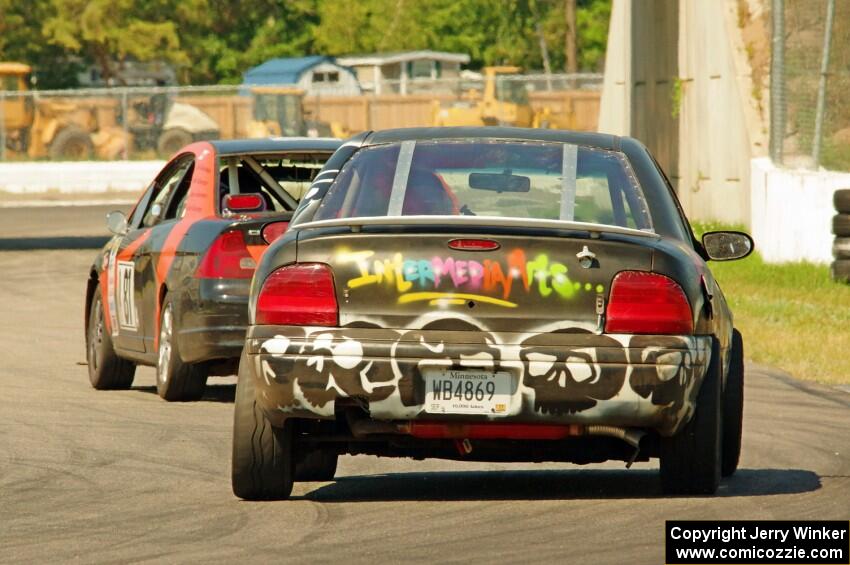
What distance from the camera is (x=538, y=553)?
21.4 ft

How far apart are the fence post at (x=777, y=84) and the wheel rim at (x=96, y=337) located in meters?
11.9

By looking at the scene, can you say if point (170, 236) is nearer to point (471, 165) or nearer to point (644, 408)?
point (471, 165)

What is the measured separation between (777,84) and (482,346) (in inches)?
661

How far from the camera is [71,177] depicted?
2088 inches

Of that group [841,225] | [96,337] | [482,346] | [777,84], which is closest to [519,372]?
[482,346]

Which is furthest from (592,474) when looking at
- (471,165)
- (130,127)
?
(130,127)

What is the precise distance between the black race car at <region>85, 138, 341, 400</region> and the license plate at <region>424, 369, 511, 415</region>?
13.1 ft

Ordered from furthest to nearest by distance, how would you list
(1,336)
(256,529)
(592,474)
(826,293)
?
(826,293)
(1,336)
(592,474)
(256,529)

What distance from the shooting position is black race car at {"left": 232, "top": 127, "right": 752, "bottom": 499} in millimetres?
7117

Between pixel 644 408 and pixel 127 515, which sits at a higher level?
pixel 644 408

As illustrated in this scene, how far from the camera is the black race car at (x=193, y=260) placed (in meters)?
11.1

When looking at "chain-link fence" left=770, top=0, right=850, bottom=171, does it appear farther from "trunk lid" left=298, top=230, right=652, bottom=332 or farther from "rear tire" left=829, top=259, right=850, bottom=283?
"trunk lid" left=298, top=230, right=652, bottom=332

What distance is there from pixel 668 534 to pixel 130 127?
173ft

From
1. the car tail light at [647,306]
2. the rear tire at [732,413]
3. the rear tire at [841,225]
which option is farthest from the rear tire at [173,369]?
the rear tire at [841,225]
